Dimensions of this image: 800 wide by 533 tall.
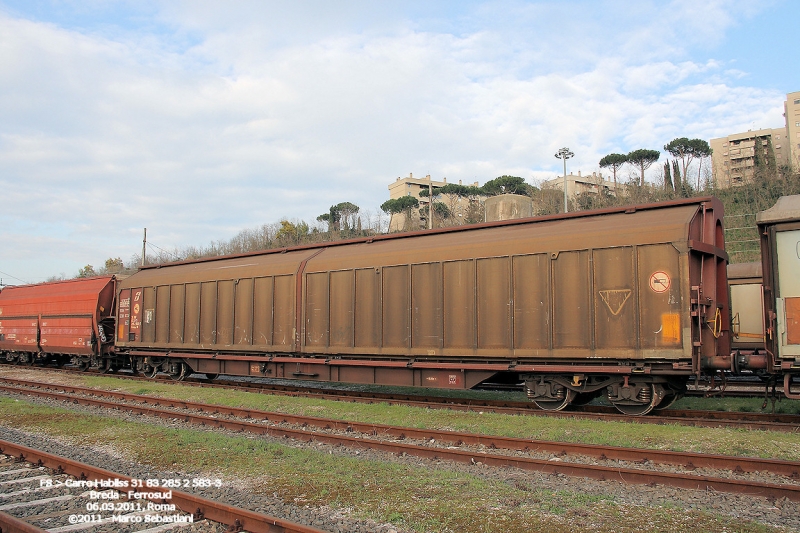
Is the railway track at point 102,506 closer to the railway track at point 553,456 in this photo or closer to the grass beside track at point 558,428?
the railway track at point 553,456

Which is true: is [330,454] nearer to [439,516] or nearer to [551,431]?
[439,516]

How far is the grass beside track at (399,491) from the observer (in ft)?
18.1

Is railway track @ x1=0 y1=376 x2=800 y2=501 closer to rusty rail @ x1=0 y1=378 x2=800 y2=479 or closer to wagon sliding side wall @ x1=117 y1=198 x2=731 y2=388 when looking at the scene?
rusty rail @ x1=0 y1=378 x2=800 y2=479

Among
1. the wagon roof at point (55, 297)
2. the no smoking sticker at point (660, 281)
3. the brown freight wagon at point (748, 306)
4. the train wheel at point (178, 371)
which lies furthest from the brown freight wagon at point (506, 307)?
the wagon roof at point (55, 297)

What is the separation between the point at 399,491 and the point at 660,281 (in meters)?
6.28

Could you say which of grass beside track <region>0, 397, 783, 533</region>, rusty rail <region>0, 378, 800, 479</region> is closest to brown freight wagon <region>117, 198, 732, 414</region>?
rusty rail <region>0, 378, 800, 479</region>

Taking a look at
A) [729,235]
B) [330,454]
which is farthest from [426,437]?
[729,235]

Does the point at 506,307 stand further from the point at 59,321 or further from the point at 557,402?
the point at 59,321

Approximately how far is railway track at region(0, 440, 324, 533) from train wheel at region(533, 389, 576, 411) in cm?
755

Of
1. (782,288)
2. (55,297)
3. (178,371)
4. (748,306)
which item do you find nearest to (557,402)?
(782,288)

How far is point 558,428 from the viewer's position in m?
9.83

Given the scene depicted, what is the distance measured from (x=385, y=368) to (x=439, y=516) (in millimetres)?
7809

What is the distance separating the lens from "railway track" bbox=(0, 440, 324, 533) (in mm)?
5523

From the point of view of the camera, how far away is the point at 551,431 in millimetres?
9633
